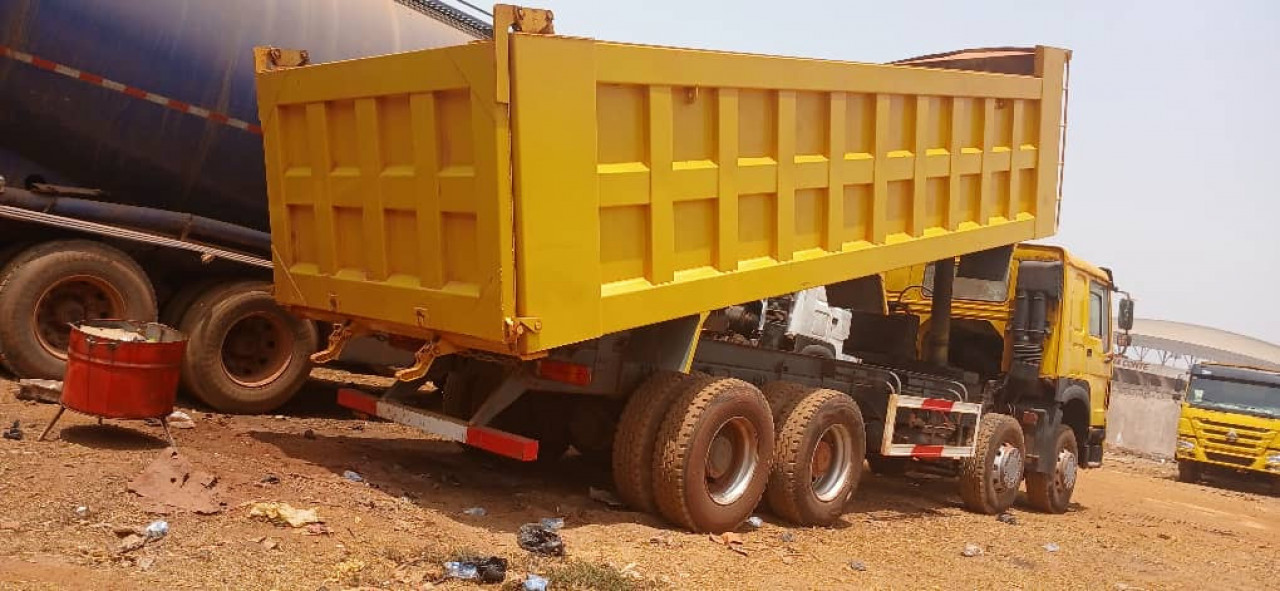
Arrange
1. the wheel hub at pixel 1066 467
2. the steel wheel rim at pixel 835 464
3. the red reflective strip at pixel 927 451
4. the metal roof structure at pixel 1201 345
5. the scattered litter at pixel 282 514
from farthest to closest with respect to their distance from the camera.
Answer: the metal roof structure at pixel 1201 345
the wheel hub at pixel 1066 467
the red reflective strip at pixel 927 451
the steel wheel rim at pixel 835 464
the scattered litter at pixel 282 514

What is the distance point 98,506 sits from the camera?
474 centimetres

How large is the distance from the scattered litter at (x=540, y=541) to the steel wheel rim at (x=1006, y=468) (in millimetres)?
4769

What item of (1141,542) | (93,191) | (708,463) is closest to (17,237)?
(93,191)

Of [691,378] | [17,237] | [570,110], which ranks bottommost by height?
[691,378]

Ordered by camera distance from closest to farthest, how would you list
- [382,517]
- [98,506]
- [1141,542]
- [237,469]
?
[98,506] → [382,517] → [237,469] → [1141,542]

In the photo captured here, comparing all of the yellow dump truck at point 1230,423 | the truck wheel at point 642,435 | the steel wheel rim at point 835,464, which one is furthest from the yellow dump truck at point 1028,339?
the yellow dump truck at point 1230,423

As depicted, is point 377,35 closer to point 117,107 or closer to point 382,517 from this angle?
point 117,107

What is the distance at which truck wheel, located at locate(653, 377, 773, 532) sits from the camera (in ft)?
18.6

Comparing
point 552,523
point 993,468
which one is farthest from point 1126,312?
point 552,523

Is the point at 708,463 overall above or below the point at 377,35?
below

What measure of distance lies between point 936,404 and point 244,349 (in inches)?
200

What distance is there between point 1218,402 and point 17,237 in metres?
17.2

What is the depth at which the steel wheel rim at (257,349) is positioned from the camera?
7691 mm

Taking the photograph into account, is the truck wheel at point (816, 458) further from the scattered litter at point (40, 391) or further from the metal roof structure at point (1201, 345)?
the metal roof structure at point (1201, 345)
